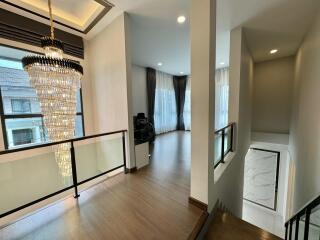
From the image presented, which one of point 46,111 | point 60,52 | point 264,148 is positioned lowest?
point 264,148

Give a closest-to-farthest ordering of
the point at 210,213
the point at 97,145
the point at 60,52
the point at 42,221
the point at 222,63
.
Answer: the point at 42,221
the point at 60,52
the point at 210,213
the point at 97,145
the point at 222,63

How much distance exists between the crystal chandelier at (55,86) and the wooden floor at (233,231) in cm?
242

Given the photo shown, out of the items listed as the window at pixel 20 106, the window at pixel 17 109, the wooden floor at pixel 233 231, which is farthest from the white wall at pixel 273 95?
the window at pixel 20 106

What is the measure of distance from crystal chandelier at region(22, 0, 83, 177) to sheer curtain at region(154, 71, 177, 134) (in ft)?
15.7

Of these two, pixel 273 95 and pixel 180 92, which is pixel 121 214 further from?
pixel 273 95

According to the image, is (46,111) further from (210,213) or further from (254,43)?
(254,43)

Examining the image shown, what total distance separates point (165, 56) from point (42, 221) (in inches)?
191

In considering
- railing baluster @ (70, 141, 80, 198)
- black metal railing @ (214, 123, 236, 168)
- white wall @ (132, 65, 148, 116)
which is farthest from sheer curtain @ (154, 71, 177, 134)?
railing baluster @ (70, 141, 80, 198)

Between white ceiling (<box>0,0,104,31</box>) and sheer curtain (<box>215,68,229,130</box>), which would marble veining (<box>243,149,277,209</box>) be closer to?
sheer curtain (<box>215,68,229,130</box>)

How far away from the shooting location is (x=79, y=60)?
3637 mm

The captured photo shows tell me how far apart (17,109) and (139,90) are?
3826mm

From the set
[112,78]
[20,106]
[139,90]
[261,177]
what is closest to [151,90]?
[139,90]

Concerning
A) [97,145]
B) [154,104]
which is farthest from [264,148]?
[97,145]

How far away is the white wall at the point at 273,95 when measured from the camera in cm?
571
